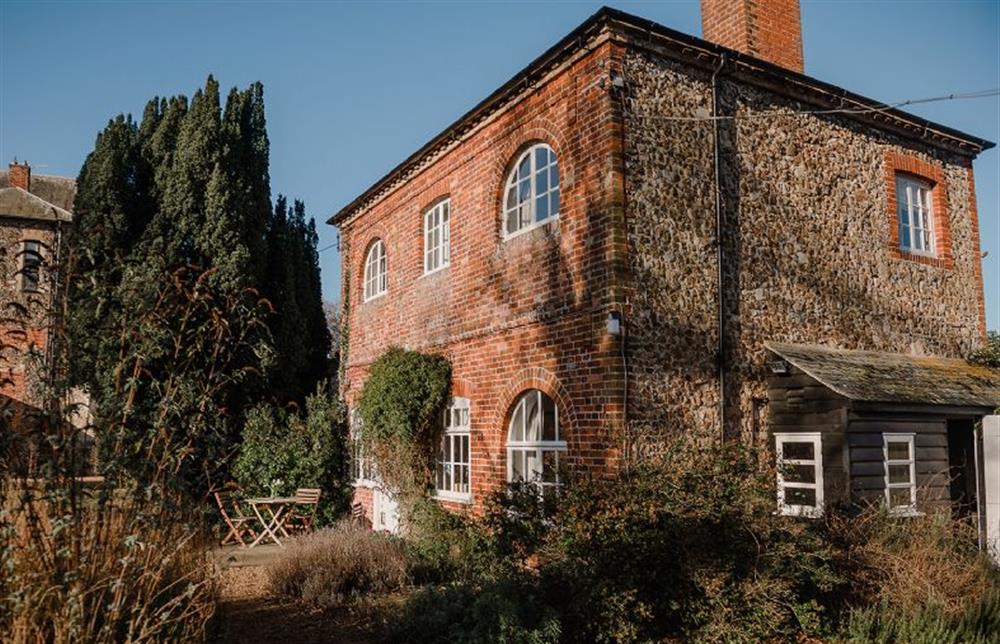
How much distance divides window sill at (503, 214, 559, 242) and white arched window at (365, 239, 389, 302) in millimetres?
4715

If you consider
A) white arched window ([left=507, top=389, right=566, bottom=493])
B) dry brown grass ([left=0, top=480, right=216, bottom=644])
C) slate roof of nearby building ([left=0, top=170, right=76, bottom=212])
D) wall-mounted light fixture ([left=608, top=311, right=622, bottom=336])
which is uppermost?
slate roof of nearby building ([left=0, top=170, right=76, bottom=212])

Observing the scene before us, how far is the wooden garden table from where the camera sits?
41.6 feet

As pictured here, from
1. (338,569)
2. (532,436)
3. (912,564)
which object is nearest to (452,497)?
(532,436)

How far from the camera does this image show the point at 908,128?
11992mm

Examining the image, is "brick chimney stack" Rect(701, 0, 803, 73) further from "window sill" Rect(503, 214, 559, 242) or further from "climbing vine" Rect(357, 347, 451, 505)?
"climbing vine" Rect(357, 347, 451, 505)

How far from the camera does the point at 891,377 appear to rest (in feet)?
32.0

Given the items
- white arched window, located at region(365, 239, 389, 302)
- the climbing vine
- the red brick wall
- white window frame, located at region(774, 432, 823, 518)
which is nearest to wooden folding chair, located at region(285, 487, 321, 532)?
the climbing vine

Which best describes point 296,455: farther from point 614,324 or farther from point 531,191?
point 614,324

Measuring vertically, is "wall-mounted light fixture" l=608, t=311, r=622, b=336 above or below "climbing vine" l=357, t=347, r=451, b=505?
above

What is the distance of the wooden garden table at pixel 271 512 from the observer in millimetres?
12672

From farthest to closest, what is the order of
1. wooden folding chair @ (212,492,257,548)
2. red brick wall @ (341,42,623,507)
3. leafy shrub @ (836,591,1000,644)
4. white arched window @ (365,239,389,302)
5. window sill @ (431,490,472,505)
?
white arched window @ (365,239,389,302)
wooden folding chair @ (212,492,257,548)
window sill @ (431,490,472,505)
red brick wall @ (341,42,623,507)
leafy shrub @ (836,591,1000,644)

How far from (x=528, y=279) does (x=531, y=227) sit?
2.38 feet

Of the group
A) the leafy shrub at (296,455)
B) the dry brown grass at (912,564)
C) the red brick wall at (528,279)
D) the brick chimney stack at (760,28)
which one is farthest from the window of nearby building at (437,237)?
the dry brown grass at (912,564)

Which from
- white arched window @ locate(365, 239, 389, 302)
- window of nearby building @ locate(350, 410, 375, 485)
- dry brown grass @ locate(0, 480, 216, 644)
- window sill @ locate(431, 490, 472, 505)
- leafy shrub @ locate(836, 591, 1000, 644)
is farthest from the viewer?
white arched window @ locate(365, 239, 389, 302)
